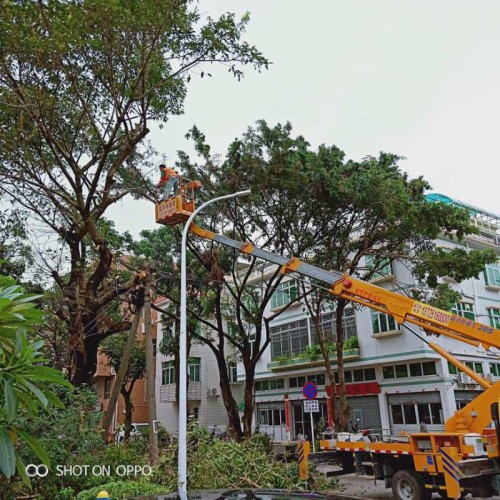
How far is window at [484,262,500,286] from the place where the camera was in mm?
25828

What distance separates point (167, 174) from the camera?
13.2 meters

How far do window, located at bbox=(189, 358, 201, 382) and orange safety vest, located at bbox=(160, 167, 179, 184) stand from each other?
24388 mm

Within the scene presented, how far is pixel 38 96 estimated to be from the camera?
1166cm

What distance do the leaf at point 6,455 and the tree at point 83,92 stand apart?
8464mm

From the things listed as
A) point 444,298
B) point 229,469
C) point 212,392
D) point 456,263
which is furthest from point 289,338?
point 229,469

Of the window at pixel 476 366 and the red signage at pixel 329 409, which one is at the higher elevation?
the window at pixel 476 366

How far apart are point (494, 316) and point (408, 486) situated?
55.6 feet

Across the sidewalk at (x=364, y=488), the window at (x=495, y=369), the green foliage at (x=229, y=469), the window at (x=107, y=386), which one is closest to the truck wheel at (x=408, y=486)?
the sidewalk at (x=364, y=488)

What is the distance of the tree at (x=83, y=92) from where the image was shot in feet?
33.6

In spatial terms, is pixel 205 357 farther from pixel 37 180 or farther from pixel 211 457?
pixel 211 457

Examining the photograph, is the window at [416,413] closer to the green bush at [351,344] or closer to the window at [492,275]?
the green bush at [351,344]

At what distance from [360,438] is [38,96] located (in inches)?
447

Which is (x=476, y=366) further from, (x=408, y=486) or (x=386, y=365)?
(x=408, y=486)

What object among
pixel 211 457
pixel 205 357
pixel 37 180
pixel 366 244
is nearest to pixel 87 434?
pixel 211 457
